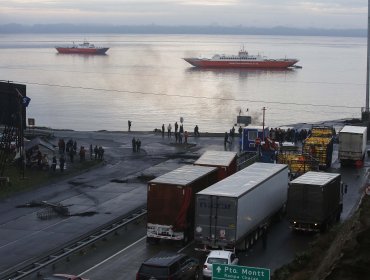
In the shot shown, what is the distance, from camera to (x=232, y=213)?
63.5 ft

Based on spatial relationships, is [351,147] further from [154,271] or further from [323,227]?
[154,271]

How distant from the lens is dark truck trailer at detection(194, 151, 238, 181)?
1008 inches

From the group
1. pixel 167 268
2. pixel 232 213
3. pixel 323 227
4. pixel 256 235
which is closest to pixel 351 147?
pixel 323 227

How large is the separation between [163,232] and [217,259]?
3.45 m

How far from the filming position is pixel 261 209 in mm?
21688

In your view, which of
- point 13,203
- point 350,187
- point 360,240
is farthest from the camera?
point 350,187

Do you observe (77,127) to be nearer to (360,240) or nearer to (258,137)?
(258,137)

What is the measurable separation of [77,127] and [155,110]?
16.8 meters

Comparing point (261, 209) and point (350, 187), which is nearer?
point (261, 209)

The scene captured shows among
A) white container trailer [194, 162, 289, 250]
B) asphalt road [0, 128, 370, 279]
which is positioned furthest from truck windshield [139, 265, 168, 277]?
white container trailer [194, 162, 289, 250]

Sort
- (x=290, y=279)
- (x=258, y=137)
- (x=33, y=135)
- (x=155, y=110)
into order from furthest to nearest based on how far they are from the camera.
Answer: (x=155, y=110) → (x=33, y=135) → (x=258, y=137) → (x=290, y=279)

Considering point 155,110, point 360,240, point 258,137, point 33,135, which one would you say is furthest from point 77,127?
point 360,240

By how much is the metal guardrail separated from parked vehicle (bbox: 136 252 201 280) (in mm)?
3453

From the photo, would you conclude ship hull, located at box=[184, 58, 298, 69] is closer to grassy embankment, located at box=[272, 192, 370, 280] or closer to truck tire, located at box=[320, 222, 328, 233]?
truck tire, located at box=[320, 222, 328, 233]
